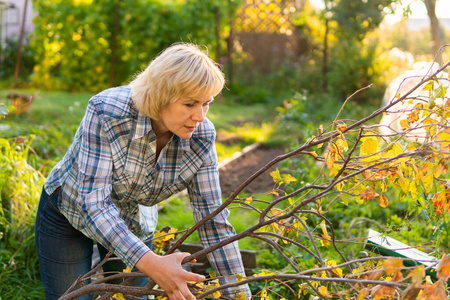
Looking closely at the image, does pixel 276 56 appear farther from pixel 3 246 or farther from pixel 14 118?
pixel 3 246

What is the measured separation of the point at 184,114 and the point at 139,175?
0.38 metres

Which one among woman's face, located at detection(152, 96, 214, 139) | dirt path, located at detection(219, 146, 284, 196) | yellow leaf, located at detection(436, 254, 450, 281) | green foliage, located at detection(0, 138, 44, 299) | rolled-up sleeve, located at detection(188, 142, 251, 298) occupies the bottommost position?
dirt path, located at detection(219, 146, 284, 196)

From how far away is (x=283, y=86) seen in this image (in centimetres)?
1240

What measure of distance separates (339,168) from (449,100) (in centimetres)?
41

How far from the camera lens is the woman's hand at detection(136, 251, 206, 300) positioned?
156 cm

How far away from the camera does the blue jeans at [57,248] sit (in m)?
2.25

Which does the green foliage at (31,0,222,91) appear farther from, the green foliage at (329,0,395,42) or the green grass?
the green foliage at (329,0,395,42)

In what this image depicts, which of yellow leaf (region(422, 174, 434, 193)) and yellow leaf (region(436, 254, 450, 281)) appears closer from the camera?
yellow leaf (region(436, 254, 450, 281))

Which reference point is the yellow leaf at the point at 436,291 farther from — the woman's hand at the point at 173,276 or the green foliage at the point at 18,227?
the green foliage at the point at 18,227

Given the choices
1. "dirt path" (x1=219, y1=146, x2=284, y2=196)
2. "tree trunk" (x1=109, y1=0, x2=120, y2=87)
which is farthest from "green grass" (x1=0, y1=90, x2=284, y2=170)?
"tree trunk" (x1=109, y1=0, x2=120, y2=87)

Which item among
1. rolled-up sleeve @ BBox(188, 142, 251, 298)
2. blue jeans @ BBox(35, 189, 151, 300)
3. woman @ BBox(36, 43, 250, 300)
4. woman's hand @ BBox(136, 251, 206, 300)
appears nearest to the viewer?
woman's hand @ BBox(136, 251, 206, 300)

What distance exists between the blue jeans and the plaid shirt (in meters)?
0.10

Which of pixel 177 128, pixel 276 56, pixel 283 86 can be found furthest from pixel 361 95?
pixel 177 128

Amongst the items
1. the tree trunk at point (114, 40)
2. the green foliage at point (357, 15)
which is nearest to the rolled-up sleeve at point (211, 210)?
the tree trunk at point (114, 40)
